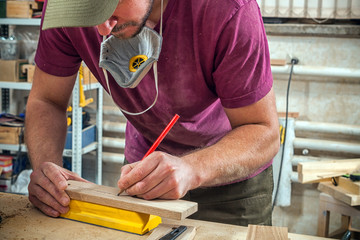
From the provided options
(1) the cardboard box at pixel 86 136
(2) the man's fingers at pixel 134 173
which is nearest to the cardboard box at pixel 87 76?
(1) the cardboard box at pixel 86 136

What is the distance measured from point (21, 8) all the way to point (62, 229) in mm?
2317

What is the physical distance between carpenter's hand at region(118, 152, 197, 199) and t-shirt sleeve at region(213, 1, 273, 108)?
11.2 inches

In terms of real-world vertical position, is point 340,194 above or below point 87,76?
below

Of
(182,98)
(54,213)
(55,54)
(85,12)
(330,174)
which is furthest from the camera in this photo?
(330,174)

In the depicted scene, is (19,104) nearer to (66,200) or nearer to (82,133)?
(82,133)

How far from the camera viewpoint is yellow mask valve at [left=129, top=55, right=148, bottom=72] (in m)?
1.28

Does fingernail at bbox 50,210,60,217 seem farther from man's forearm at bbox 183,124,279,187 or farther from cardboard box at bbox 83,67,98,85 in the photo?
cardboard box at bbox 83,67,98,85

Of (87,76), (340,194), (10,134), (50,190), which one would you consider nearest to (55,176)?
(50,190)

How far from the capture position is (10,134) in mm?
3055

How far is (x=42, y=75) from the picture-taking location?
1.52m

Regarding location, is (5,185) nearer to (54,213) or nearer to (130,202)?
(54,213)

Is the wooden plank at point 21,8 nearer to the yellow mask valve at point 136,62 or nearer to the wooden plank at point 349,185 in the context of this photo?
the yellow mask valve at point 136,62

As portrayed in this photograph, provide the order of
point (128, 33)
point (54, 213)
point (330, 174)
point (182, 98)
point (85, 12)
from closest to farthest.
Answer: point (85, 12) < point (54, 213) < point (128, 33) < point (182, 98) < point (330, 174)

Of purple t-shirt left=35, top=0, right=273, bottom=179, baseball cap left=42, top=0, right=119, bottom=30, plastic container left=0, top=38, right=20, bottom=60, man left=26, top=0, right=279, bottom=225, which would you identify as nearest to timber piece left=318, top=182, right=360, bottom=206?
man left=26, top=0, right=279, bottom=225
